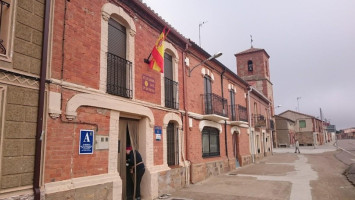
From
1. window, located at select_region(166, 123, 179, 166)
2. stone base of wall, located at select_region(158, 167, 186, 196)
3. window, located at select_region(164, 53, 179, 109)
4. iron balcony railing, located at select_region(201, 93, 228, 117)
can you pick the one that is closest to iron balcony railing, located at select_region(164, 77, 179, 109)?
window, located at select_region(164, 53, 179, 109)

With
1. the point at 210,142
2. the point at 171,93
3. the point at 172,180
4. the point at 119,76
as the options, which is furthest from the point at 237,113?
the point at 119,76

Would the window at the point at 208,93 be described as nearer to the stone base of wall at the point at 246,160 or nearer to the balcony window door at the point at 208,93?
the balcony window door at the point at 208,93

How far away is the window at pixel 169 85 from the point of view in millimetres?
10066

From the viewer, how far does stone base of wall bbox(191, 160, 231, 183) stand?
10.9m

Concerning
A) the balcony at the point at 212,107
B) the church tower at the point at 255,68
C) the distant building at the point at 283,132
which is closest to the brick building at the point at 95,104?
the balcony at the point at 212,107

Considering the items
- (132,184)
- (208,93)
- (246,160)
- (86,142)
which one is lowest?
(246,160)

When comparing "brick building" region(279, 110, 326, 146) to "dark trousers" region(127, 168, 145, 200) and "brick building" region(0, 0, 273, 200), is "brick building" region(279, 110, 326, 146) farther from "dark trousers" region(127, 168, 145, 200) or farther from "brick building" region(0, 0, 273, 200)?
"dark trousers" region(127, 168, 145, 200)

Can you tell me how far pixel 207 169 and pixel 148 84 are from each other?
5.84 m

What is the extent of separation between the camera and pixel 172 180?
30.6ft

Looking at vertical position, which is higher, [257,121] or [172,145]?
[257,121]

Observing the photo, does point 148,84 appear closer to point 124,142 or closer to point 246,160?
point 124,142

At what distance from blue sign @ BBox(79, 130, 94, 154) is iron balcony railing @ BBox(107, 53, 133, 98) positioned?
1.36 metres

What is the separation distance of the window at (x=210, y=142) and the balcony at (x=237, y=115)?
105 inches

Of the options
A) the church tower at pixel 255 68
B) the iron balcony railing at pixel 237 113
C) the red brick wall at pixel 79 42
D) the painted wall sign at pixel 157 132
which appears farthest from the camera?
the church tower at pixel 255 68
